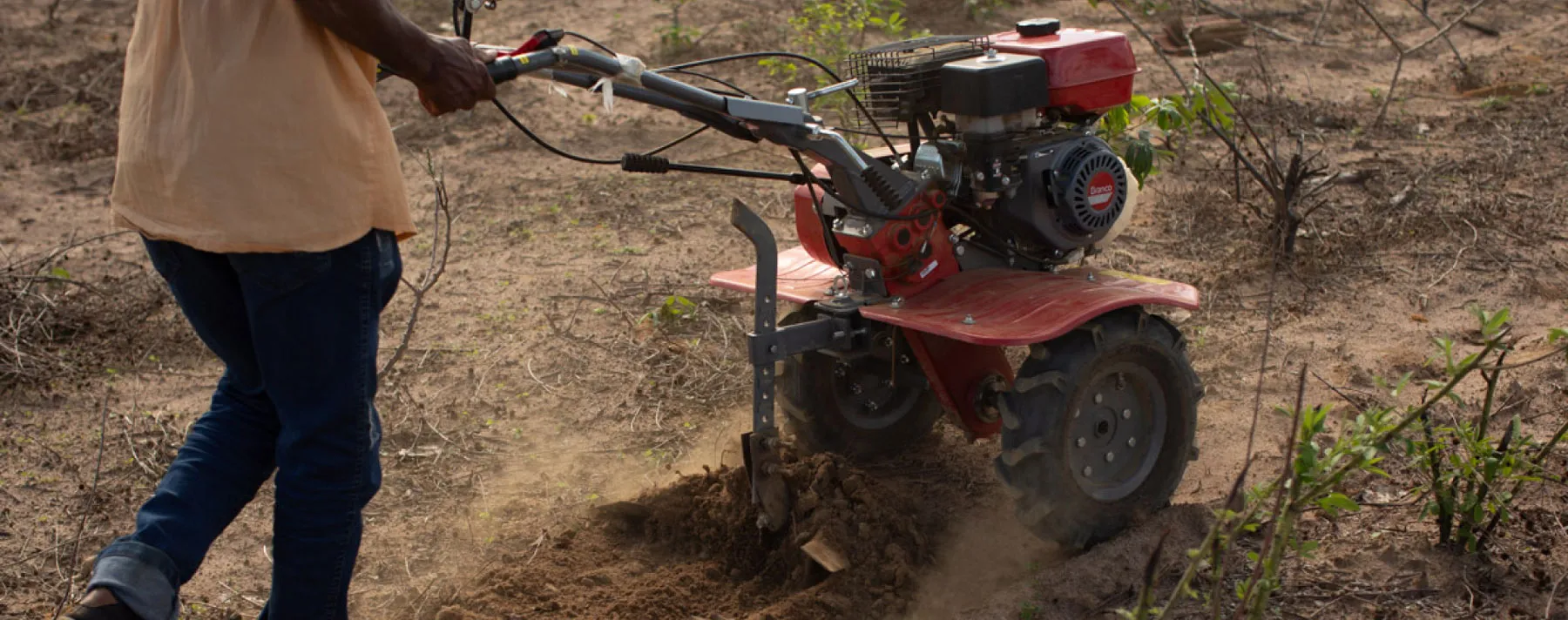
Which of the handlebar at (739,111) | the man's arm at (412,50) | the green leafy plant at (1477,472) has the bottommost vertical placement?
the green leafy plant at (1477,472)

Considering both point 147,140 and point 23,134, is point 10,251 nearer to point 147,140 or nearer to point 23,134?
point 23,134

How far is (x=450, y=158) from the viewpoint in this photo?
7598 mm

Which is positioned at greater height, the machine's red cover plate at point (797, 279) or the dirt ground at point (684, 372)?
the machine's red cover plate at point (797, 279)

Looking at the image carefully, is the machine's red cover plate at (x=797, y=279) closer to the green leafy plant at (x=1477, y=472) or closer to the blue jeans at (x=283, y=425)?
the blue jeans at (x=283, y=425)

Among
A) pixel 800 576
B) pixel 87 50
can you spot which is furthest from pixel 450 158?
pixel 800 576

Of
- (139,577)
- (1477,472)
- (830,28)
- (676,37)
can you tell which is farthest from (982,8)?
(139,577)

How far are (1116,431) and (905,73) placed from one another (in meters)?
1.11

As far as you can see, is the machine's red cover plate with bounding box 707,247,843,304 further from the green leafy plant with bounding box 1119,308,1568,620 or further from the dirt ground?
the green leafy plant with bounding box 1119,308,1568,620

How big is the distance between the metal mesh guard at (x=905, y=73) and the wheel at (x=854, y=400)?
641 millimetres

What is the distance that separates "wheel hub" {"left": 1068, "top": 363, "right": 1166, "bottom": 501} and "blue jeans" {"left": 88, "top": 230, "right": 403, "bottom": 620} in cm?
178

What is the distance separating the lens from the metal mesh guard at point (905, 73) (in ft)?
12.2

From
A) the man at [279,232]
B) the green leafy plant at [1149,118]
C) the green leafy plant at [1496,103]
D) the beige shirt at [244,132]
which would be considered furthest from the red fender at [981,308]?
the green leafy plant at [1496,103]

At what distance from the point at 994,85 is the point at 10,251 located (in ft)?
16.4

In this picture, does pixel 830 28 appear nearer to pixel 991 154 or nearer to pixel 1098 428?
pixel 991 154
